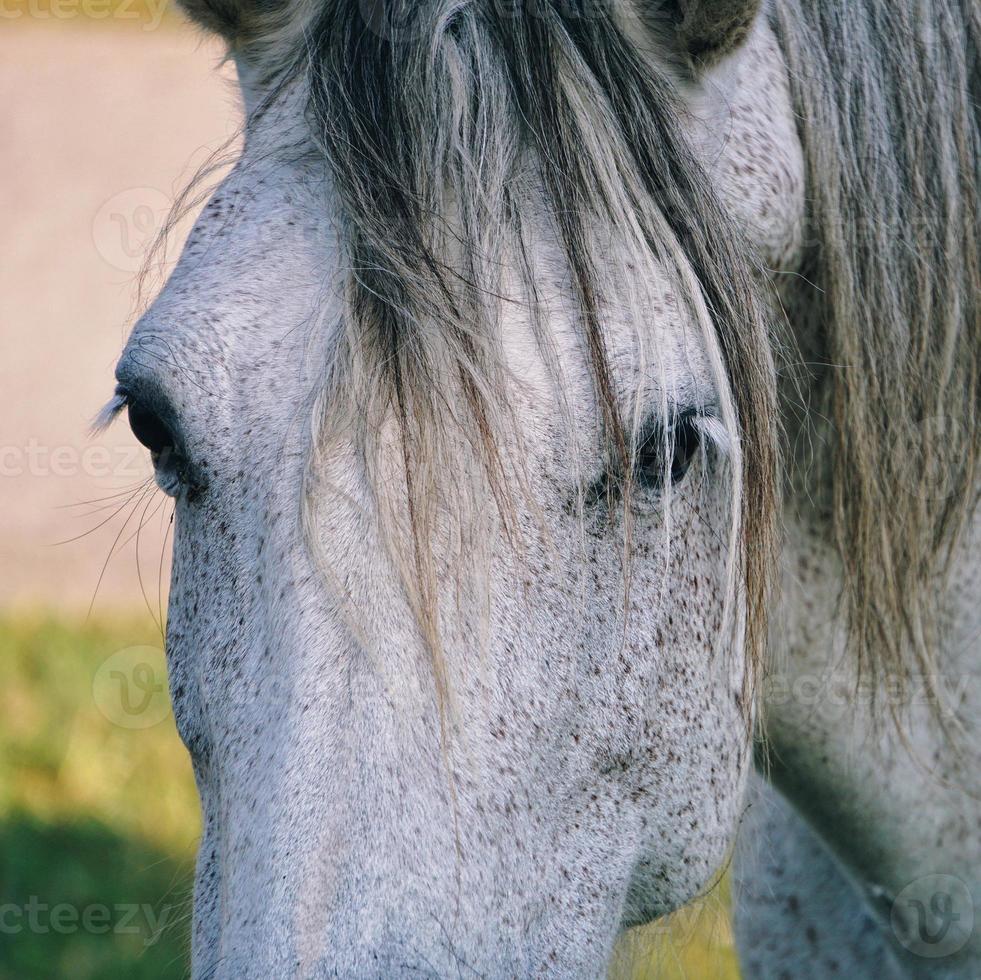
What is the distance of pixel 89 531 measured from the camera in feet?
6.93

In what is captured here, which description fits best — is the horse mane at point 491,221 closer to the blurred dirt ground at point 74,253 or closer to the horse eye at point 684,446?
the horse eye at point 684,446

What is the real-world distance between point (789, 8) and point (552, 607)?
1.05m

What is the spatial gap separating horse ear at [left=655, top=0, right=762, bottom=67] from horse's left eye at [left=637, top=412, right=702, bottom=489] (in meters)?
0.53

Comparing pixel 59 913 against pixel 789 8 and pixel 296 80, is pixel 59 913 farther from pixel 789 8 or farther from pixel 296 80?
pixel 789 8

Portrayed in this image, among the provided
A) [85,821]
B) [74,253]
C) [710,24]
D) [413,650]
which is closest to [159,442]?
[413,650]

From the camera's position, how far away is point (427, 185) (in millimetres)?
1403

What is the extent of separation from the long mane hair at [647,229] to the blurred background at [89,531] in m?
0.46

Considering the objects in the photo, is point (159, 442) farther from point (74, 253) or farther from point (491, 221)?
point (74, 253)

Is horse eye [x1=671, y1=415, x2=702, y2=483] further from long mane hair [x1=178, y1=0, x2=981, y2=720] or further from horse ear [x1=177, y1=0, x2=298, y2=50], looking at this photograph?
horse ear [x1=177, y1=0, x2=298, y2=50]

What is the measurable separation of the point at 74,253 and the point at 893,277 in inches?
299

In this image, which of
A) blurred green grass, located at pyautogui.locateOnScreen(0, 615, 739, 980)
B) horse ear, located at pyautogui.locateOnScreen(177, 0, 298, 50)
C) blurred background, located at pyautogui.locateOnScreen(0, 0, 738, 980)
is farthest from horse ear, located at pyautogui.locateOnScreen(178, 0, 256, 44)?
blurred green grass, located at pyautogui.locateOnScreen(0, 615, 739, 980)

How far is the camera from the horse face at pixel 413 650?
1.16 m

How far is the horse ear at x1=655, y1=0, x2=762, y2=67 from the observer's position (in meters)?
1.50

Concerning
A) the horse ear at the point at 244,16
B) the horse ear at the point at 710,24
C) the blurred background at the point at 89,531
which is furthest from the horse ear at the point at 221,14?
the horse ear at the point at 710,24
